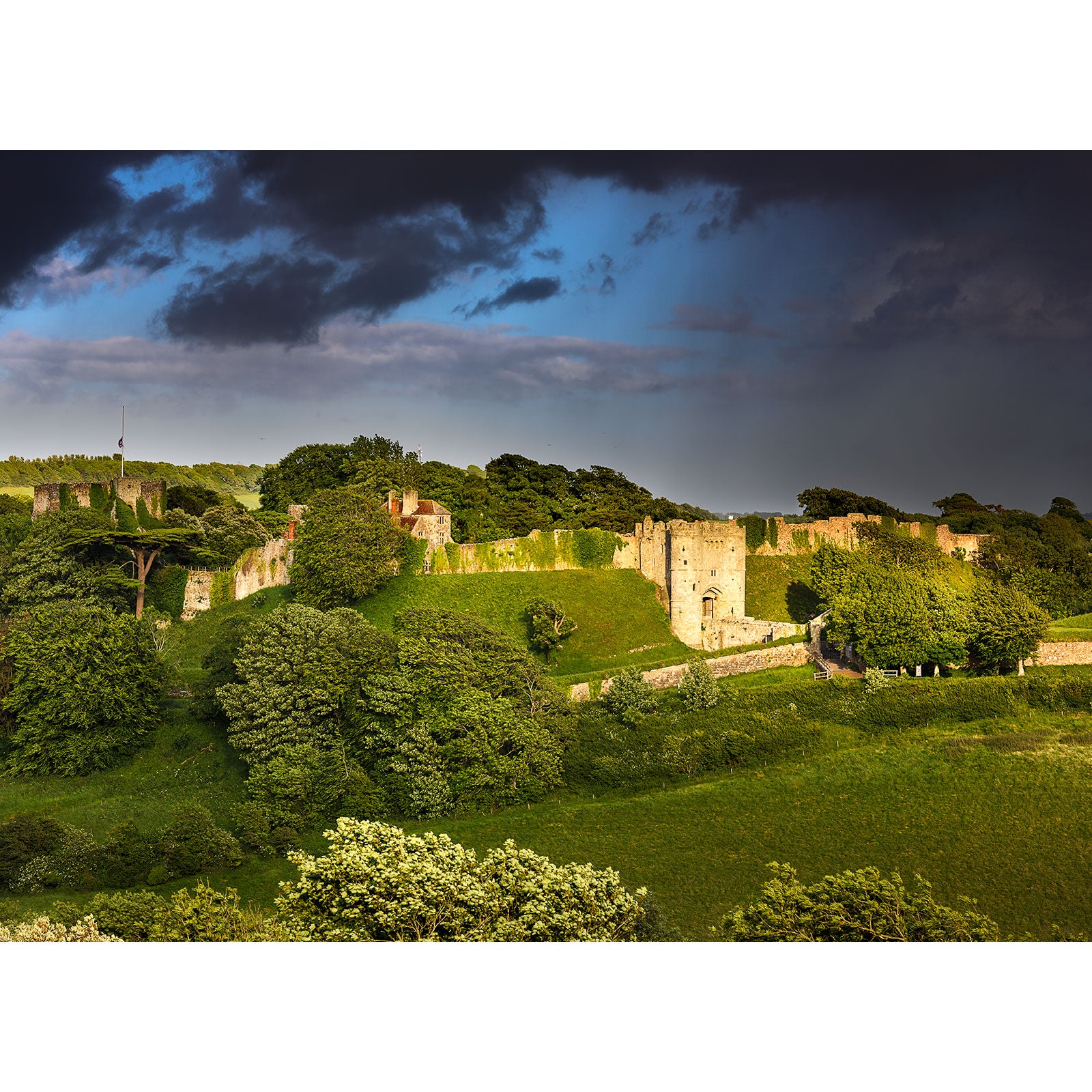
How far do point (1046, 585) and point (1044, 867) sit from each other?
19.0 meters

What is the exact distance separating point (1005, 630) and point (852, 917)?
13249 mm

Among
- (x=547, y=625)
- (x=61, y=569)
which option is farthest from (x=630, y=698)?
(x=61, y=569)

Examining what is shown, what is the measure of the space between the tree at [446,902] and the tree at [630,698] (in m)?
9.62

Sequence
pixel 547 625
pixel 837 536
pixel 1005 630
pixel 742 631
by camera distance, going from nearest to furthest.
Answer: pixel 1005 630 < pixel 547 625 < pixel 742 631 < pixel 837 536

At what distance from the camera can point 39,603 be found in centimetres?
2991

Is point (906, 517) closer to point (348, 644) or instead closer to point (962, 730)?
point (962, 730)

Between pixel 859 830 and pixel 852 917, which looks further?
pixel 859 830

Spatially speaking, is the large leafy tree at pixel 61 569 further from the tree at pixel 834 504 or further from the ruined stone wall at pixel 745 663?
the tree at pixel 834 504

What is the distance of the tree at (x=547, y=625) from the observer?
27.9m

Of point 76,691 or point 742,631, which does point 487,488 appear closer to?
point 742,631

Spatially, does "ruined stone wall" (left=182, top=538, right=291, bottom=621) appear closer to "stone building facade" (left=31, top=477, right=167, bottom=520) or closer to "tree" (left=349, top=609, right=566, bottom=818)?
"stone building facade" (left=31, top=477, right=167, bottom=520)

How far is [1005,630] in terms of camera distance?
936 inches

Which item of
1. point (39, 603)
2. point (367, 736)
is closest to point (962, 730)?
point (367, 736)

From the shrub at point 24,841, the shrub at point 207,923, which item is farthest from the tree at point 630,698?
the shrub at point 24,841
